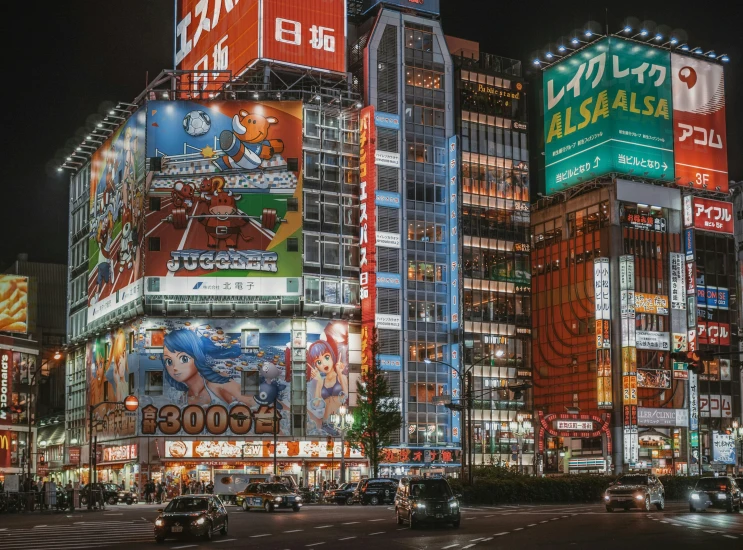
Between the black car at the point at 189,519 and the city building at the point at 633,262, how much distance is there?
73382mm

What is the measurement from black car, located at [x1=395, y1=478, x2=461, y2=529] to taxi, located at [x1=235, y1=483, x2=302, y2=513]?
18016 millimetres

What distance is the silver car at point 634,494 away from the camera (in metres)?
54.2

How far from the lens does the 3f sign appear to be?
347 ft

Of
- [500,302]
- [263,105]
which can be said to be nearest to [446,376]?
[500,302]

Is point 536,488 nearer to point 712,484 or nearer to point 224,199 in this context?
point 712,484

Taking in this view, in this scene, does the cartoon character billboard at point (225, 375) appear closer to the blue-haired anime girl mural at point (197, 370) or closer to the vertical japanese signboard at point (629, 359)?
the blue-haired anime girl mural at point (197, 370)

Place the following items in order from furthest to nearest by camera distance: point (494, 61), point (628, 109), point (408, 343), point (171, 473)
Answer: point (494, 61)
point (628, 109)
point (408, 343)
point (171, 473)

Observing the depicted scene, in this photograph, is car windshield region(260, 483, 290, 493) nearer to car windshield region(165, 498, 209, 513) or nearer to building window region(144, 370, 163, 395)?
car windshield region(165, 498, 209, 513)

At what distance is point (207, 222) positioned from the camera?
9962 cm

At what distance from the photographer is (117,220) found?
108 metres

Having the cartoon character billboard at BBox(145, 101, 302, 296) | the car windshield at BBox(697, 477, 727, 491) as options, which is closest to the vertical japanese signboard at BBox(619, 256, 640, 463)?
the cartoon character billboard at BBox(145, 101, 302, 296)

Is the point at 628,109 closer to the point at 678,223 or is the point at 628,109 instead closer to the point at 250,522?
the point at 678,223

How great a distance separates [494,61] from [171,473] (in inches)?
2370

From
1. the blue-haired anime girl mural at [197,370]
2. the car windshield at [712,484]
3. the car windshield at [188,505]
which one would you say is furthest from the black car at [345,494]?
the car windshield at [188,505]
